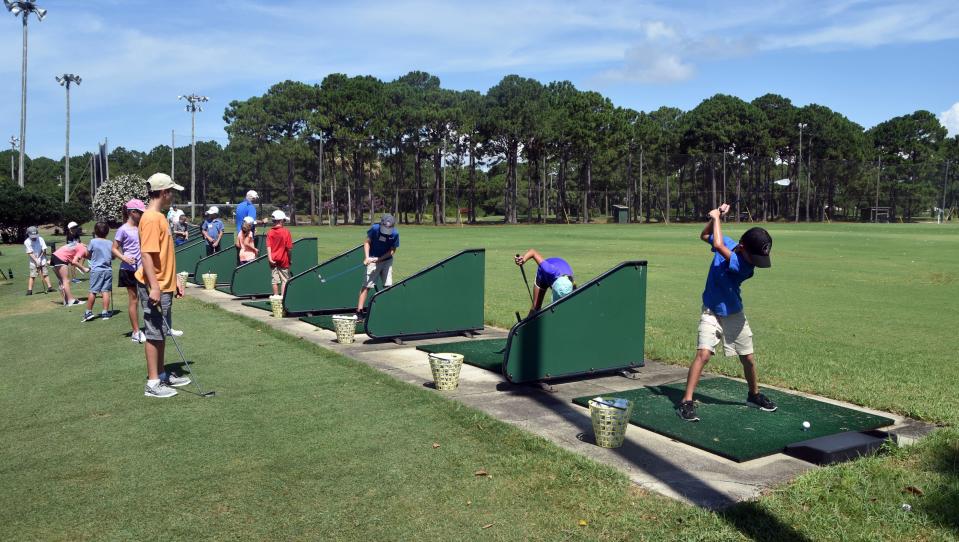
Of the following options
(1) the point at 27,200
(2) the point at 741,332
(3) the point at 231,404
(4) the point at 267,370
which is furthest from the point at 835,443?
(1) the point at 27,200

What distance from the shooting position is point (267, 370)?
8375mm

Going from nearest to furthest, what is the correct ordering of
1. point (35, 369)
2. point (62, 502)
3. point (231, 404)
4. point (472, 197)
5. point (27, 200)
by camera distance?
point (62, 502), point (231, 404), point (35, 369), point (27, 200), point (472, 197)

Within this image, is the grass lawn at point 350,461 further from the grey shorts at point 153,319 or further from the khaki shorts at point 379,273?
the khaki shorts at point 379,273

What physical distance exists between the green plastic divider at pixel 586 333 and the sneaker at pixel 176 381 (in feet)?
10.5

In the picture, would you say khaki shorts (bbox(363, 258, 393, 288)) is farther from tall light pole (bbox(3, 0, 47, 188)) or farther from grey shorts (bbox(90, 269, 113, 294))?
tall light pole (bbox(3, 0, 47, 188))

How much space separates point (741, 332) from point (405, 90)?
7737 cm

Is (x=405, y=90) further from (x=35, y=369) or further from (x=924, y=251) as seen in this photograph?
(x=35, y=369)

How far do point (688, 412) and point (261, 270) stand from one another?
35.8ft

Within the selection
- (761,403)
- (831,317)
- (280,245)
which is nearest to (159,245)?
(761,403)

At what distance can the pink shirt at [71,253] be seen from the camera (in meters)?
14.7

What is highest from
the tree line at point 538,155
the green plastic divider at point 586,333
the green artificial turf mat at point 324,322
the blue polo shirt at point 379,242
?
the tree line at point 538,155

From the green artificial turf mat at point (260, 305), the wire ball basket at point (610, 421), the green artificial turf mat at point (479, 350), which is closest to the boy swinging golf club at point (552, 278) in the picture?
the green artificial turf mat at point (479, 350)

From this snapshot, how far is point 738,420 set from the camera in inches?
253

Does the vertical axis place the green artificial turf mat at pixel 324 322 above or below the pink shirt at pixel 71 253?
below
